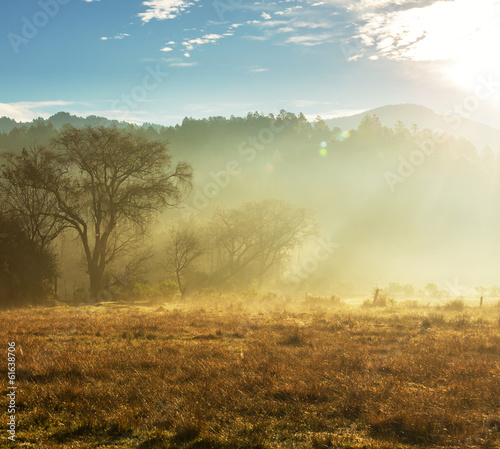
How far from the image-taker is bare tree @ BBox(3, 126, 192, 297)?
24156 millimetres

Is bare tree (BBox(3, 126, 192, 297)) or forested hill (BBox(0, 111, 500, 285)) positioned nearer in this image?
bare tree (BBox(3, 126, 192, 297))

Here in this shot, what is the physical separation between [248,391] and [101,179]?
23.4 m

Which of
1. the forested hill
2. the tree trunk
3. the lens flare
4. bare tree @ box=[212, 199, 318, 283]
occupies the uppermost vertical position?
the lens flare

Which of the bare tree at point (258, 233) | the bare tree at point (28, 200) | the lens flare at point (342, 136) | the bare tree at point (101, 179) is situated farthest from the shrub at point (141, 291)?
the lens flare at point (342, 136)

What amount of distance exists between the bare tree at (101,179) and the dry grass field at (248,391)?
13.8 m

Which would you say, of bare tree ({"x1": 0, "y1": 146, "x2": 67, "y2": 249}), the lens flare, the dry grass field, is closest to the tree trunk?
bare tree ({"x1": 0, "y1": 146, "x2": 67, "y2": 249})

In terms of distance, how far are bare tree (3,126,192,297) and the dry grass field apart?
45.2 ft

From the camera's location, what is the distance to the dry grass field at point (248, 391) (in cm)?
517

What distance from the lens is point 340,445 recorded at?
5055 mm

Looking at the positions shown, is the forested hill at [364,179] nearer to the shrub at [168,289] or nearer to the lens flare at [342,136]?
the lens flare at [342,136]

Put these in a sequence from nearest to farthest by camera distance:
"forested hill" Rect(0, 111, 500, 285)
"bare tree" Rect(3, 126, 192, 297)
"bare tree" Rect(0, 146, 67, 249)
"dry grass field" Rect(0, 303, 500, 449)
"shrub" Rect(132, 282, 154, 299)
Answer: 1. "dry grass field" Rect(0, 303, 500, 449)
2. "bare tree" Rect(0, 146, 67, 249)
3. "bare tree" Rect(3, 126, 192, 297)
4. "shrub" Rect(132, 282, 154, 299)
5. "forested hill" Rect(0, 111, 500, 285)

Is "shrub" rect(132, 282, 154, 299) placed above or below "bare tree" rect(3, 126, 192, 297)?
below

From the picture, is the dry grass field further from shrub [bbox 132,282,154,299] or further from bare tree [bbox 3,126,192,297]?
shrub [bbox 132,282,154,299]

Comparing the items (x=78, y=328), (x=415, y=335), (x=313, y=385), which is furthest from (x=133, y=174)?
(x=313, y=385)
